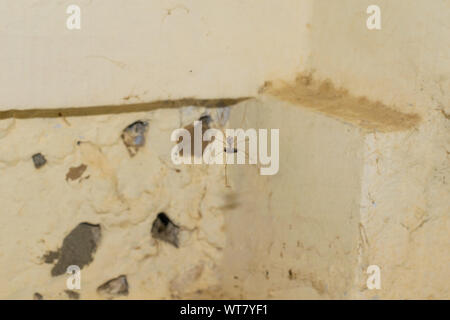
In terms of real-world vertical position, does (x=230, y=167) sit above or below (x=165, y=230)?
above

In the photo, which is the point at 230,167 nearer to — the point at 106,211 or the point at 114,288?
the point at 106,211

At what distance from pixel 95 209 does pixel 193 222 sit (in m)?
0.33

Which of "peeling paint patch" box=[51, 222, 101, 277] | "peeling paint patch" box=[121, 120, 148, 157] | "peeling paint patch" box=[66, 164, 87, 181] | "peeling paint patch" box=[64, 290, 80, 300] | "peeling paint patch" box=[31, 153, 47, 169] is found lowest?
"peeling paint patch" box=[64, 290, 80, 300]

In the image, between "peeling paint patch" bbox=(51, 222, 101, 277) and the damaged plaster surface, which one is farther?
"peeling paint patch" bbox=(51, 222, 101, 277)

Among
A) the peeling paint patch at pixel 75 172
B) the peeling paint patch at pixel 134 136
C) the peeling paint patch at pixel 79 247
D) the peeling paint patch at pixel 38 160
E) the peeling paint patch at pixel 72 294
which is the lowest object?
the peeling paint patch at pixel 72 294

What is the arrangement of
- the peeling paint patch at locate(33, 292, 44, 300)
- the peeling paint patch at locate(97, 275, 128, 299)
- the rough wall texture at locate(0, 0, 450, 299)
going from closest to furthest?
the rough wall texture at locate(0, 0, 450, 299) → the peeling paint patch at locate(33, 292, 44, 300) → the peeling paint patch at locate(97, 275, 128, 299)

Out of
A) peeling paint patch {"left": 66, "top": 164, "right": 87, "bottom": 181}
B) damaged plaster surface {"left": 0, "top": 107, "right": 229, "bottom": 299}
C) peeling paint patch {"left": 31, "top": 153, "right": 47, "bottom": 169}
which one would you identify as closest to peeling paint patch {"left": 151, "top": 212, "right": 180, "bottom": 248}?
damaged plaster surface {"left": 0, "top": 107, "right": 229, "bottom": 299}

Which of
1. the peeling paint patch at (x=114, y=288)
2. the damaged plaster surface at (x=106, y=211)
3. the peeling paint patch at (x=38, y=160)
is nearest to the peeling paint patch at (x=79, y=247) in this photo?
the damaged plaster surface at (x=106, y=211)

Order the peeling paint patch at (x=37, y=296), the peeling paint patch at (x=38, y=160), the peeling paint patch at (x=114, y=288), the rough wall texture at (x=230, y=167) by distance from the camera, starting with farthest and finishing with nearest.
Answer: the peeling paint patch at (x=114, y=288) → the peeling paint patch at (x=37, y=296) → the peeling paint patch at (x=38, y=160) → the rough wall texture at (x=230, y=167)

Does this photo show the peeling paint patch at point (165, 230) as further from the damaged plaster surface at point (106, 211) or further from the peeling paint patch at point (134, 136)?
the peeling paint patch at point (134, 136)

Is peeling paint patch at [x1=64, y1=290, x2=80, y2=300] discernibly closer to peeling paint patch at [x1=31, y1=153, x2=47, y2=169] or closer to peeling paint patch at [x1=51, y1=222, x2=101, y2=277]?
peeling paint patch at [x1=51, y1=222, x2=101, y2=277]

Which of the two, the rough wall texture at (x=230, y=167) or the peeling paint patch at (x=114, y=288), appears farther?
the peeling paint patch at (x=114, y=288)

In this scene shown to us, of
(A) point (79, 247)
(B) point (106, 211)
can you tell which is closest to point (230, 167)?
(B) point (106, 211)

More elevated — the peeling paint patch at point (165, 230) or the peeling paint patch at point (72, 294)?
the peeling paint patch at point (165, 230)
